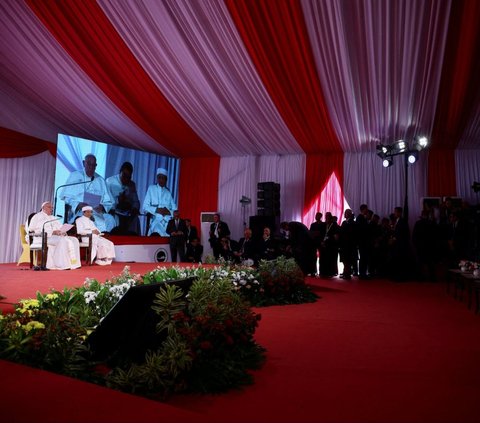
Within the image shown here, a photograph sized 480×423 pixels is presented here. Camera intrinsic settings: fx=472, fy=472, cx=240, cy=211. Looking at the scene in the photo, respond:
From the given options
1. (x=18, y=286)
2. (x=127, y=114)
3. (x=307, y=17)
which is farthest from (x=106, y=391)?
(x=127, y=114)

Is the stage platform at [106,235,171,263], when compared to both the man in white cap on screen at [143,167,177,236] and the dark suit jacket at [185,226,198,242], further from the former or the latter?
the dark suit jacket at [185,226,198,242]

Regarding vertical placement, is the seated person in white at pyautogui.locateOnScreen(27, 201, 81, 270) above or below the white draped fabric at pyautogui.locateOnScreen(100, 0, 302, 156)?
below

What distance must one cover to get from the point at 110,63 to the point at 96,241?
349 centimetres

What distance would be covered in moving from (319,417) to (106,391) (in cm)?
92

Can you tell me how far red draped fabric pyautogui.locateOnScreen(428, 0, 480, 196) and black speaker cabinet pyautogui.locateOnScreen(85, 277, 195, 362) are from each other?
5135 mm

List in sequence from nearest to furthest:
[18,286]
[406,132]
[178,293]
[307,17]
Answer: [178,293] → [18,286] → [307,17] → [406,132]

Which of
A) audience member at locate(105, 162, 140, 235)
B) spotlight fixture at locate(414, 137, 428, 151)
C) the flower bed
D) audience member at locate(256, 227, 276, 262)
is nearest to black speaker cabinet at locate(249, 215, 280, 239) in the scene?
audience member at locate(256, 227, 276, 262)

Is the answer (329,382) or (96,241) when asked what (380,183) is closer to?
(96,241)

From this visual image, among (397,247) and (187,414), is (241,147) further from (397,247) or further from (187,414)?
(187,414)

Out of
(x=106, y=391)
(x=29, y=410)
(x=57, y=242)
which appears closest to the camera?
(x=29, y=410)

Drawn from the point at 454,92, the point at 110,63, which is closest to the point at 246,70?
the point at 110,63

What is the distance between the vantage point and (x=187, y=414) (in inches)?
63.2

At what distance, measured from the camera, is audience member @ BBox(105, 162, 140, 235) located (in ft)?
35.5

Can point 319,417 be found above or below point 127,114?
below
